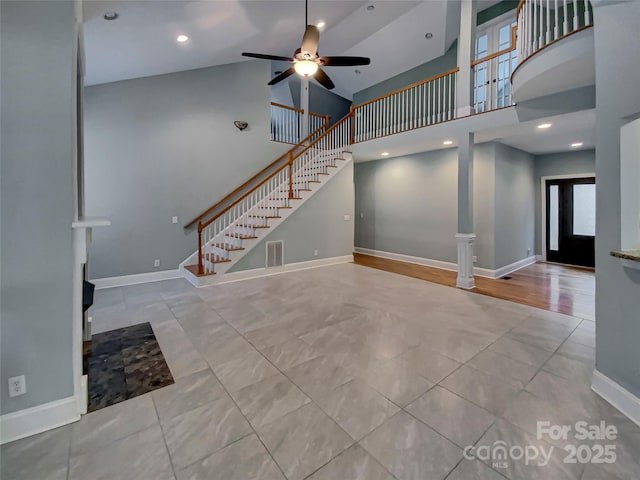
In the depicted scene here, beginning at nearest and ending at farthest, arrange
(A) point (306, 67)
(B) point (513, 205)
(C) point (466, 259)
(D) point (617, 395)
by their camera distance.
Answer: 1. (D) point (617, 395)
2. (A) point (306, 67)
3. (C) point (466, 259)
4. (B) point (513, 205)

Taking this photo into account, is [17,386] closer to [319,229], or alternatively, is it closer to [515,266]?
[319,229]

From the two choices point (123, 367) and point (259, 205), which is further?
point (259, 205)

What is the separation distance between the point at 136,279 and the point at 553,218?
9249mm

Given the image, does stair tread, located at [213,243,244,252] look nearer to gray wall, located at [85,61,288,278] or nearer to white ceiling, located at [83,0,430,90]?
gray wall, located at [85,61,288,278]

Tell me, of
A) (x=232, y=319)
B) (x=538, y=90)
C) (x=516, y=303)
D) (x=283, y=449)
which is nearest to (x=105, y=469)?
(x=283, y=449)

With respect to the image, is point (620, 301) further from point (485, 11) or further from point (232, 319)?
point (485, 11)

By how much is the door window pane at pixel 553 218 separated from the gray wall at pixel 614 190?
19.1 ft

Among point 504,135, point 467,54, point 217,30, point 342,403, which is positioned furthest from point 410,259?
point 217,30

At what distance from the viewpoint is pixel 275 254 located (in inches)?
229

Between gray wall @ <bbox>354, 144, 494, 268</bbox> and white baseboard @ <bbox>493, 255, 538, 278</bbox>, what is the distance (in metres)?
0.27

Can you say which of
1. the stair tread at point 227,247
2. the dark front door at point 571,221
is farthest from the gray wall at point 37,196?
the dark front door at point 571,221

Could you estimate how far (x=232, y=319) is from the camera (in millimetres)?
3549

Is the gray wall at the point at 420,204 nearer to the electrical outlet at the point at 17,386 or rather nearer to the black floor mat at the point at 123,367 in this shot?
the black floor mat at the point at 123,367

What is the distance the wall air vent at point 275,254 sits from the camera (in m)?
5.73
